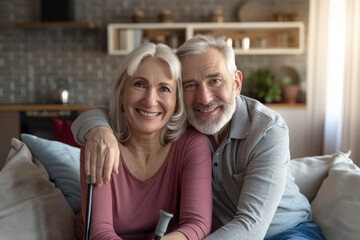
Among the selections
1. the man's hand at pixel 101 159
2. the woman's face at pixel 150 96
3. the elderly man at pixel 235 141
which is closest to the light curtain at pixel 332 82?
the elderly man at pixel 235 141

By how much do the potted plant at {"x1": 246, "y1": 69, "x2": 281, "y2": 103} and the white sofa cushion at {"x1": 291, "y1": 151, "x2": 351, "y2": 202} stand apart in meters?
3.04

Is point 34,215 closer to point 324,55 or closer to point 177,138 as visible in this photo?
point 177,138

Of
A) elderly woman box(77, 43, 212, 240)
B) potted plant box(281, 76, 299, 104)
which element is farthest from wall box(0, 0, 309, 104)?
elderly woman box(77, 43, 212, 240)

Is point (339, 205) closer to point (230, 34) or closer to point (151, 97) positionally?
point (151, 97)

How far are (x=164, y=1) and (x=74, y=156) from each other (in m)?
3.90

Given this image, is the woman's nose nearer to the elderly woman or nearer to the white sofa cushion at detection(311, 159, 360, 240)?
the elderly woman

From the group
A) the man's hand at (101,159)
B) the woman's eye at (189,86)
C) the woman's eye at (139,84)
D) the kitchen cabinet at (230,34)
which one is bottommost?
the man's hand at (101,159)

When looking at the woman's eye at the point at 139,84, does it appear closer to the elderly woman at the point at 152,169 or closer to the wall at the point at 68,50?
the elderly woman at the point at 152,169

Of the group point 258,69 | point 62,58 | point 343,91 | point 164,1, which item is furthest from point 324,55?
point 62,58

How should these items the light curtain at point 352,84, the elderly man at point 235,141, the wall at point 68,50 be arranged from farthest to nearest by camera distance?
the wall at point 68,50 < the light curtain at point 352,84 < the elderly man at point 235,141

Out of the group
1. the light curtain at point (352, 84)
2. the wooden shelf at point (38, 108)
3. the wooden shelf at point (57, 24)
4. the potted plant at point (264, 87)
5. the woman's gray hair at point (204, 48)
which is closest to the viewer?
the woman's gray hair at point (204, 48)

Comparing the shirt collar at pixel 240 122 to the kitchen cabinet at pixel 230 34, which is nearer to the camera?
the shirt collar at pixel 240 122

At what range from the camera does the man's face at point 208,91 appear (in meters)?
1.73

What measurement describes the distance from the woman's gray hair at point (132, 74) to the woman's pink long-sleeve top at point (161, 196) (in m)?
0.07
